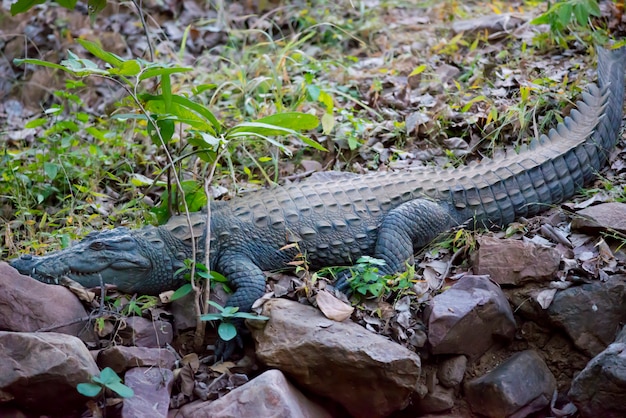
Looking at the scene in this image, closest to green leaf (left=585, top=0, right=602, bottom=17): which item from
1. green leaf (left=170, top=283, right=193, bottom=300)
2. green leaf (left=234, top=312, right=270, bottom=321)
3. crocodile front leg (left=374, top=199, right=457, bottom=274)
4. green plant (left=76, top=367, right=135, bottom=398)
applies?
crocodile front leg (left=374, top=199, right=457, bottom=274)

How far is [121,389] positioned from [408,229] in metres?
1.94

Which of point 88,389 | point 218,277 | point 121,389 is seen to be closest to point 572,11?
point 218,277

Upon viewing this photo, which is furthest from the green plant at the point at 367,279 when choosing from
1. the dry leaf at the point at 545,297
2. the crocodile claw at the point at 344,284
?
the dry leaf at the point at 545,297

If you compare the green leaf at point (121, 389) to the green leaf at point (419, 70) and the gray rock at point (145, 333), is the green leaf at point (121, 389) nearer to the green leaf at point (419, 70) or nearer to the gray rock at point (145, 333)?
the gray rock at point (145, 333)

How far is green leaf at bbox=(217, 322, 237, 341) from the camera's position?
3383 millimetres

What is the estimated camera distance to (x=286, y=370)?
10.9ft

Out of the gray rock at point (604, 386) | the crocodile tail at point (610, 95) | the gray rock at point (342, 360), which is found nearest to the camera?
the gray rock at point (604, 386)

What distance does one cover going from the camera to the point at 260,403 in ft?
10.2

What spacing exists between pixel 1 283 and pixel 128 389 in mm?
959

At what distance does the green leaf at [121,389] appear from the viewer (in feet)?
9.98

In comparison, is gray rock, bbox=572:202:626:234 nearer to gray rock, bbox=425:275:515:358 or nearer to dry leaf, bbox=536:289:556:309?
dry leaf, bbox=536:289:556:309

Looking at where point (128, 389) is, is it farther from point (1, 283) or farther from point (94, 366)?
point (1, 283)

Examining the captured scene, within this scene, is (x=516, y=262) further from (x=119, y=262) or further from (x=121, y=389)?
(x=119, y=262)

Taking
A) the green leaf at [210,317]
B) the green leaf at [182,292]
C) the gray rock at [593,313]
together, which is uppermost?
the gray rock at [593,313]
